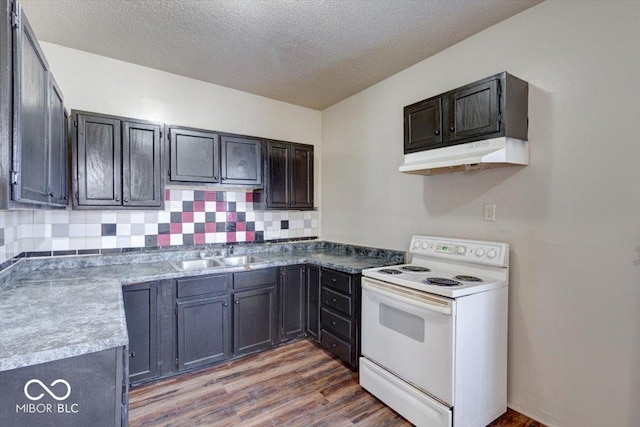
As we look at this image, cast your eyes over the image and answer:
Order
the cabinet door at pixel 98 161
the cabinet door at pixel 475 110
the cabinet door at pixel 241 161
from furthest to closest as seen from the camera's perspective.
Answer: the cabinet door at pixel 241 161 < the cabinet door at pixel 98 161 < the cabinet door at pixel 475 110

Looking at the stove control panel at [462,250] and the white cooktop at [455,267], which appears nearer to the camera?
the white cooktop at [455,267]

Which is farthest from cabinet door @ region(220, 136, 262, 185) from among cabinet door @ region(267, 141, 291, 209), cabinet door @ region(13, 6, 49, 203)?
cabinet door @ region(13, 6, 49, 203)

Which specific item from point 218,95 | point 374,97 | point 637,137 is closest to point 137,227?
point 218,95

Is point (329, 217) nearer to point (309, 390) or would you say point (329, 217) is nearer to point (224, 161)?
point (224, 161)

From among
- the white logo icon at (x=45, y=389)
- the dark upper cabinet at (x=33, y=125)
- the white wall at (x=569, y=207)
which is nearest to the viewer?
the white logo icon at (x=45, y=389)

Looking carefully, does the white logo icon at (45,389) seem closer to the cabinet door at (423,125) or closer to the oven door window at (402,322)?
the oven door window at (402,322)

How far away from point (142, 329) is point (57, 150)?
1.33 metres

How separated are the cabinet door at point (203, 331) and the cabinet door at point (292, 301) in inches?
21.4

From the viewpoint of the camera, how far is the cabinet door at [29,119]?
3.89ft

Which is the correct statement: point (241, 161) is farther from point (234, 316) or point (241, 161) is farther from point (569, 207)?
point (569, 207)

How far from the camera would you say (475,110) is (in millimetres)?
1943

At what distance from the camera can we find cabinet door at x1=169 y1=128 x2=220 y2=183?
2.66 m

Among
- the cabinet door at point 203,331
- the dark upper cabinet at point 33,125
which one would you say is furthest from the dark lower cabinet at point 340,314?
the dark upper cabinet at point 33,125

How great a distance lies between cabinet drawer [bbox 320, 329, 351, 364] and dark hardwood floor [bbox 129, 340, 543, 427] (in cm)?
10
